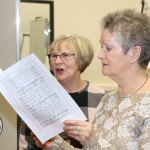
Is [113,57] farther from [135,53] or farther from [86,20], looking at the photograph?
[86,20]

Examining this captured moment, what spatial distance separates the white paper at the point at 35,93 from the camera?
3.29 feet

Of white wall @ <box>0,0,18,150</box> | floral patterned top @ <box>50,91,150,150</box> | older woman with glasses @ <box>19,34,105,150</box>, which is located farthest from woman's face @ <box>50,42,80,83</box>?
floral patterned top @ <box>50,91,150,150</box>

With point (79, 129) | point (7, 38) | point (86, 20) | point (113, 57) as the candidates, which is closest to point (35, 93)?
point (79, 129)

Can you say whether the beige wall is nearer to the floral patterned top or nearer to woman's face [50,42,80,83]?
woman's face [50,42,80,83]

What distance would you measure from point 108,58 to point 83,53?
50 cm

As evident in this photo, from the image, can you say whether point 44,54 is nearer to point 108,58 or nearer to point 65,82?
point 65,82

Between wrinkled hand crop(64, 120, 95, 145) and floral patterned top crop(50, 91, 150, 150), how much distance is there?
0.03 metres

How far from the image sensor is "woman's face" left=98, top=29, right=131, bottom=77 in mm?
1076

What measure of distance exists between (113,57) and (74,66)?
20.3 inches

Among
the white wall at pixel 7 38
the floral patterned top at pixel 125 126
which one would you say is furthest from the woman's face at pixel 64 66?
the floral patterned top at pixel 125 126

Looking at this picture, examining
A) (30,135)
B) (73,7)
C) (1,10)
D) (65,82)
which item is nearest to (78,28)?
(73,7)

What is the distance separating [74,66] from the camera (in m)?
1.57

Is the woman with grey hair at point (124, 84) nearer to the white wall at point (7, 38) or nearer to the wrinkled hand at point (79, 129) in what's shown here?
the wrinkled hand at point (79, 129)

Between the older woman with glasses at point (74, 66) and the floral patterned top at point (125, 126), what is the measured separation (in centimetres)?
40
